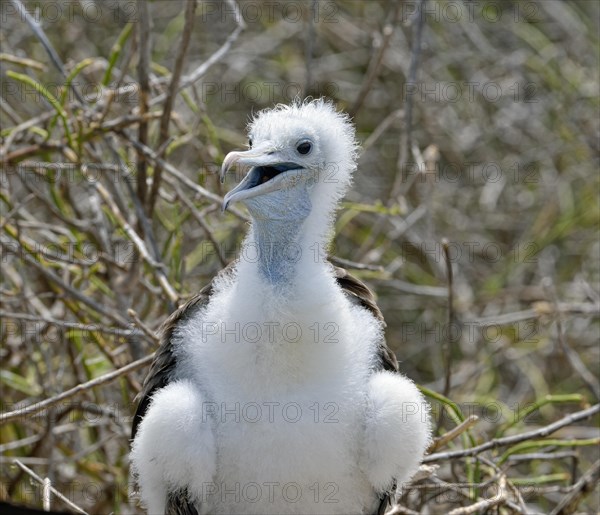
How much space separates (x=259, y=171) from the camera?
3.04 m

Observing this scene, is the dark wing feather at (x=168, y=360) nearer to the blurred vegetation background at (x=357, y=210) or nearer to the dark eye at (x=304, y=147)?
the blurred vegetation background at (x=357, y=210)

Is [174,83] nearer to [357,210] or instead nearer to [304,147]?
[304,147]

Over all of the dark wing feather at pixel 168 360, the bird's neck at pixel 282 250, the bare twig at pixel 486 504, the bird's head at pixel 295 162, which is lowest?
the bare twig at pixel 486 504

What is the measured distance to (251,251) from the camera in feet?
9.91

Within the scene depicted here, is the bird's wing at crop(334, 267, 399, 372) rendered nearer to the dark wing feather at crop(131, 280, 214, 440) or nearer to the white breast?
the white breast

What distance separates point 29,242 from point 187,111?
1798mm

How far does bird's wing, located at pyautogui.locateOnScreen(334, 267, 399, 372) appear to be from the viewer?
326cm

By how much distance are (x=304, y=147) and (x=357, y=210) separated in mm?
1511

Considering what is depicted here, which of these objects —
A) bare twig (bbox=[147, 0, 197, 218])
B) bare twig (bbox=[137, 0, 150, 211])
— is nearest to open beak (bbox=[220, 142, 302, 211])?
bare twig (bbox=[147, 0, 197, 218])

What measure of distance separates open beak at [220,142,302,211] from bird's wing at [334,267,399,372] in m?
0.43

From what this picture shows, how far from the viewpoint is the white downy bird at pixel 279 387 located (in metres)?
2.87

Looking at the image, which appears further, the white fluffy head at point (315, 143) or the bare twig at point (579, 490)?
the bare twig at point (579, 490)


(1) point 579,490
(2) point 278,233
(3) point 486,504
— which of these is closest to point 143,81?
(2) point 278,233

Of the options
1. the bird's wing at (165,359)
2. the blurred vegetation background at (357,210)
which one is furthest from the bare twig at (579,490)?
the bird's wing at (165,359)
